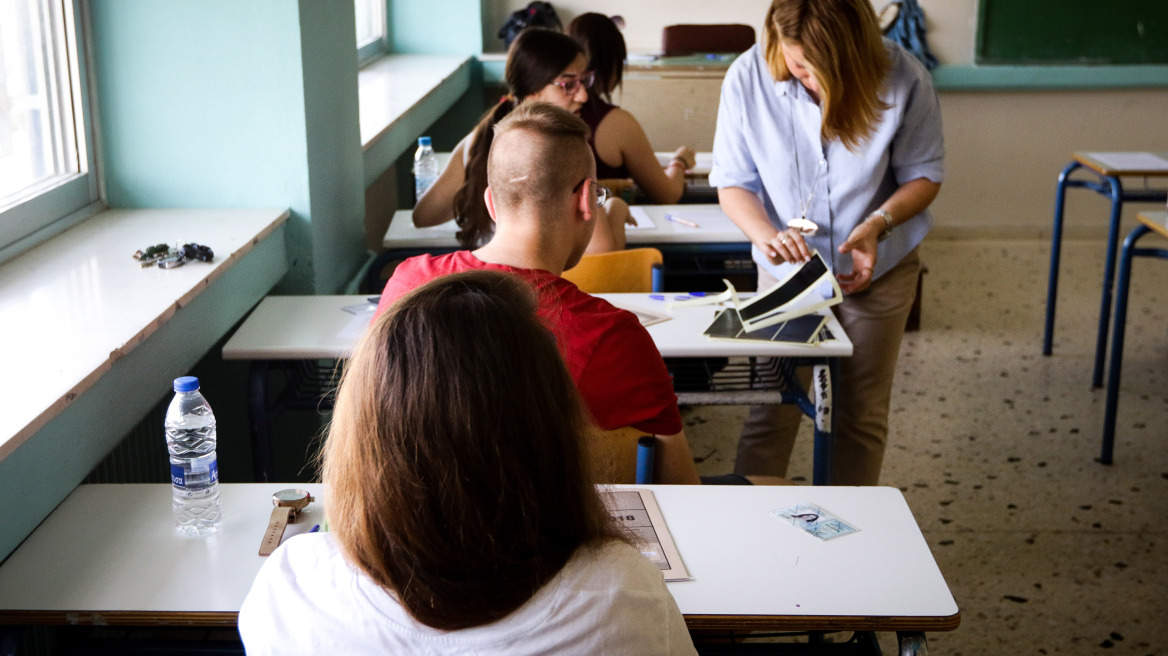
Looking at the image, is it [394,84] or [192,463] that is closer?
[192,463]

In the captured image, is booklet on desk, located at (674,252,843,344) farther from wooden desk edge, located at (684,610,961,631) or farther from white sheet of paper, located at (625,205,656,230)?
wooden desk edge, located at (684,610,961,631)

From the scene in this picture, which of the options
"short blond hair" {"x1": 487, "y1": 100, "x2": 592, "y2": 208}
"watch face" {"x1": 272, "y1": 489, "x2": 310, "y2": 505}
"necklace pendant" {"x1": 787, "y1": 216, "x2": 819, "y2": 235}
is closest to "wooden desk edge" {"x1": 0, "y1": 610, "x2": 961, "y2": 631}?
"watch face" {"x1": 272, "y1": 489, "x2": 310, "y2": 505}

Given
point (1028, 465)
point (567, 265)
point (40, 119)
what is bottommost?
point (1028, 465)

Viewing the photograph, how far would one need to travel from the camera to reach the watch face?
5.21 ft

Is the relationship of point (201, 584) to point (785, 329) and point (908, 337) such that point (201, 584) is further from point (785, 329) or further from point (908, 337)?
point (908, 337)

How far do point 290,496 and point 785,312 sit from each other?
1.21 m

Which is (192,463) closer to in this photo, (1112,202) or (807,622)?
(807,622)

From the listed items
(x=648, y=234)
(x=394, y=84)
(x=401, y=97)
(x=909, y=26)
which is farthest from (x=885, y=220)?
(x=909, y=26)

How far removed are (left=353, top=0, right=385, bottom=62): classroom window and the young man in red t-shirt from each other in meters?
3.79

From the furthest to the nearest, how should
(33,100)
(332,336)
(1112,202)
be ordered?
1. (1112,202)
2. (332,336)
3. (33,100)

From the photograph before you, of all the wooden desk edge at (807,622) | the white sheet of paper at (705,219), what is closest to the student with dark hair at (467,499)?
the wooden desk edge at (807,622)

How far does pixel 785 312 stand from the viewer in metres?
2.40

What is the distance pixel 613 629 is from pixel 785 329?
155 cm

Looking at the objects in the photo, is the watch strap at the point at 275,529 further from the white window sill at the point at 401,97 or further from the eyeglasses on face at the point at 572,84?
the white window sill at the point at 401,97
